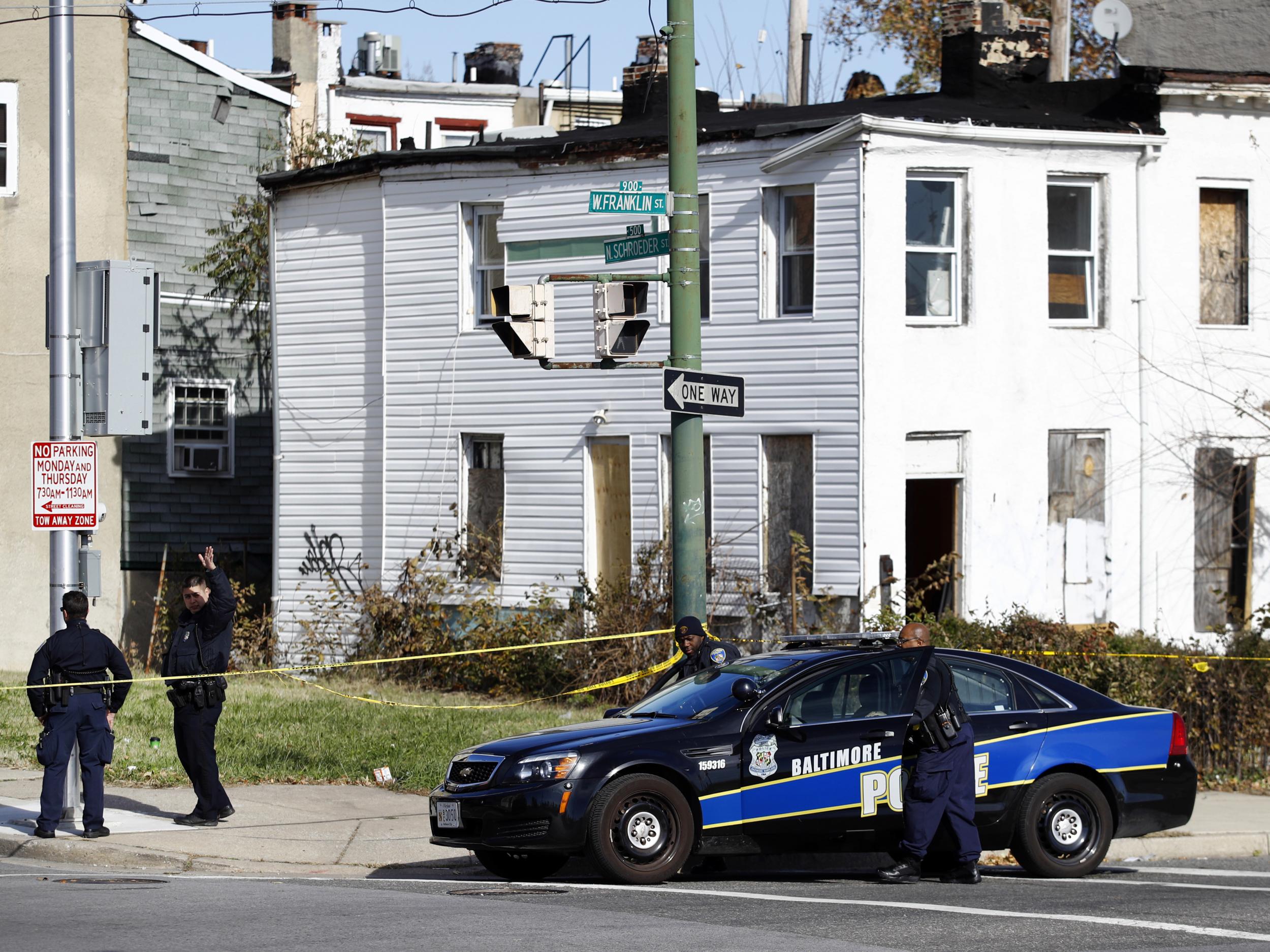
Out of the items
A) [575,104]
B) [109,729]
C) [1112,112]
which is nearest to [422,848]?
[109,729]

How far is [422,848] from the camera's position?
451 inches

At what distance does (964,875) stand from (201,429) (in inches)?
697

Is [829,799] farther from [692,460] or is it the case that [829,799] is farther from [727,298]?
[727,298]

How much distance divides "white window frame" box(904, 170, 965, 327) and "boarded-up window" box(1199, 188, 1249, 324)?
3221 mm

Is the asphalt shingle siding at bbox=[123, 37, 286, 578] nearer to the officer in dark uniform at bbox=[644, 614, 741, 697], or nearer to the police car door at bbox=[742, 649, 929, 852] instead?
the officer in dark uniform at bbox=[644, 614, 741, 697]

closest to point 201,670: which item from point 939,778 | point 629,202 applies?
point 629,202

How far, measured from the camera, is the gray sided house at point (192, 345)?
24.8 m

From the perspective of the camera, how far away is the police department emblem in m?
10.1

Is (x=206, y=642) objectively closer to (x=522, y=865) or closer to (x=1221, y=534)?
(x=522, y=865)

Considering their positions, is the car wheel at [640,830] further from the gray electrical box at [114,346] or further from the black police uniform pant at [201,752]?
the gray electrical box at [114,346]

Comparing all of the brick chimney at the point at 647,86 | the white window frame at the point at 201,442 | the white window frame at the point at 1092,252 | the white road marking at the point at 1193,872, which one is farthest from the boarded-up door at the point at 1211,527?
the white window frame at the point at 201,442

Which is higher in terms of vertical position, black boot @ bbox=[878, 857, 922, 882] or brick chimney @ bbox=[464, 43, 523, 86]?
brick chimney @ bbox=[464, 43, 523, 86]

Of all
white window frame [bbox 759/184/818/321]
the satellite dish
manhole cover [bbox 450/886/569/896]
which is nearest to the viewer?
manhole cover [bbox 450/886/569/896]

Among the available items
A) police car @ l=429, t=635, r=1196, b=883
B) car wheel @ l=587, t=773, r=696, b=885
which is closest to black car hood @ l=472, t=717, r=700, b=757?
police car @ l=429, t=635, r=1196, b=883
